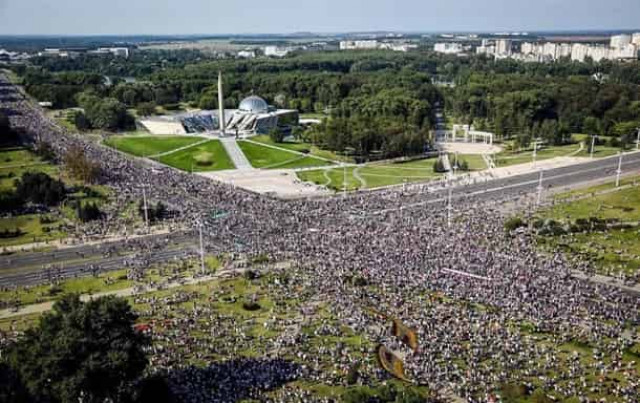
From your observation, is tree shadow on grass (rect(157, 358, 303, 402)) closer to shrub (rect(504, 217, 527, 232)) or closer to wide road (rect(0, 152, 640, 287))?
wide road (rect(0, 152, 640, 287))

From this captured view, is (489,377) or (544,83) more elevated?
(544,83)

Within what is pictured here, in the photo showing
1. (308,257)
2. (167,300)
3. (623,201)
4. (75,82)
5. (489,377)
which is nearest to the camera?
(489,377)

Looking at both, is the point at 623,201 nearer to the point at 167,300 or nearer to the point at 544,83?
the point at 167,300

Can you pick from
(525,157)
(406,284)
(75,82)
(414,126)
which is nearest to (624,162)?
(525,157)

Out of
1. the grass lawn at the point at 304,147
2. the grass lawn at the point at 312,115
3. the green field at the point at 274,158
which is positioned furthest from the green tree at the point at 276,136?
the grass lawn at the point at 312,115

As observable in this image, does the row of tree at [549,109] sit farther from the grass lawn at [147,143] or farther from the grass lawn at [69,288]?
the grass lawn at [69,288]

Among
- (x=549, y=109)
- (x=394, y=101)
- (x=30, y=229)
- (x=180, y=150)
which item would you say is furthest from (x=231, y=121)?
(x=30, y=229)
